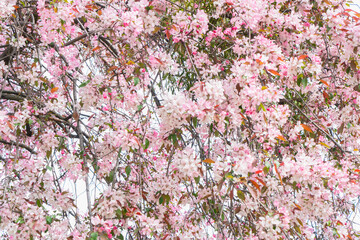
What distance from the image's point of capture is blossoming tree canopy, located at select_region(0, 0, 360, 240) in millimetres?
1620

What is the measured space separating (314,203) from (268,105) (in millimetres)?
561

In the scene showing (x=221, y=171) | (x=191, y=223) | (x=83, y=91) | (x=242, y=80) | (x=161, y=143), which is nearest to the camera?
(x=221, y=171)

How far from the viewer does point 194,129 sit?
6.16 feet

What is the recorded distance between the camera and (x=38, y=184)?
6.59 ft

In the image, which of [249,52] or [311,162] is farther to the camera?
[249,52]

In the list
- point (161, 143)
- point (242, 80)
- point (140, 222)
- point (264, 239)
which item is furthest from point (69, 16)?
point (264, 239)

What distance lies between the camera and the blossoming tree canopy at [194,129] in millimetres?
1620

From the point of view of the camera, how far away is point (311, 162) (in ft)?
5.81

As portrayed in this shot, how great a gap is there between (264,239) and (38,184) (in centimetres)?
118

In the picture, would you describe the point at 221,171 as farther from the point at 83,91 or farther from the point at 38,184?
the point at 38,184

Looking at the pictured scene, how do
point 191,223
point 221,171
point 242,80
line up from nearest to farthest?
point 221,171 → point 242,80 → point 191,223

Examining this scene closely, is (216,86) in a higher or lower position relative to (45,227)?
higher

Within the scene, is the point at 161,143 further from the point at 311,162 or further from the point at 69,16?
the point at 69,16

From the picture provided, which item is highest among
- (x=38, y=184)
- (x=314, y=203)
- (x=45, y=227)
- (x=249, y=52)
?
(x=249, y=52)
